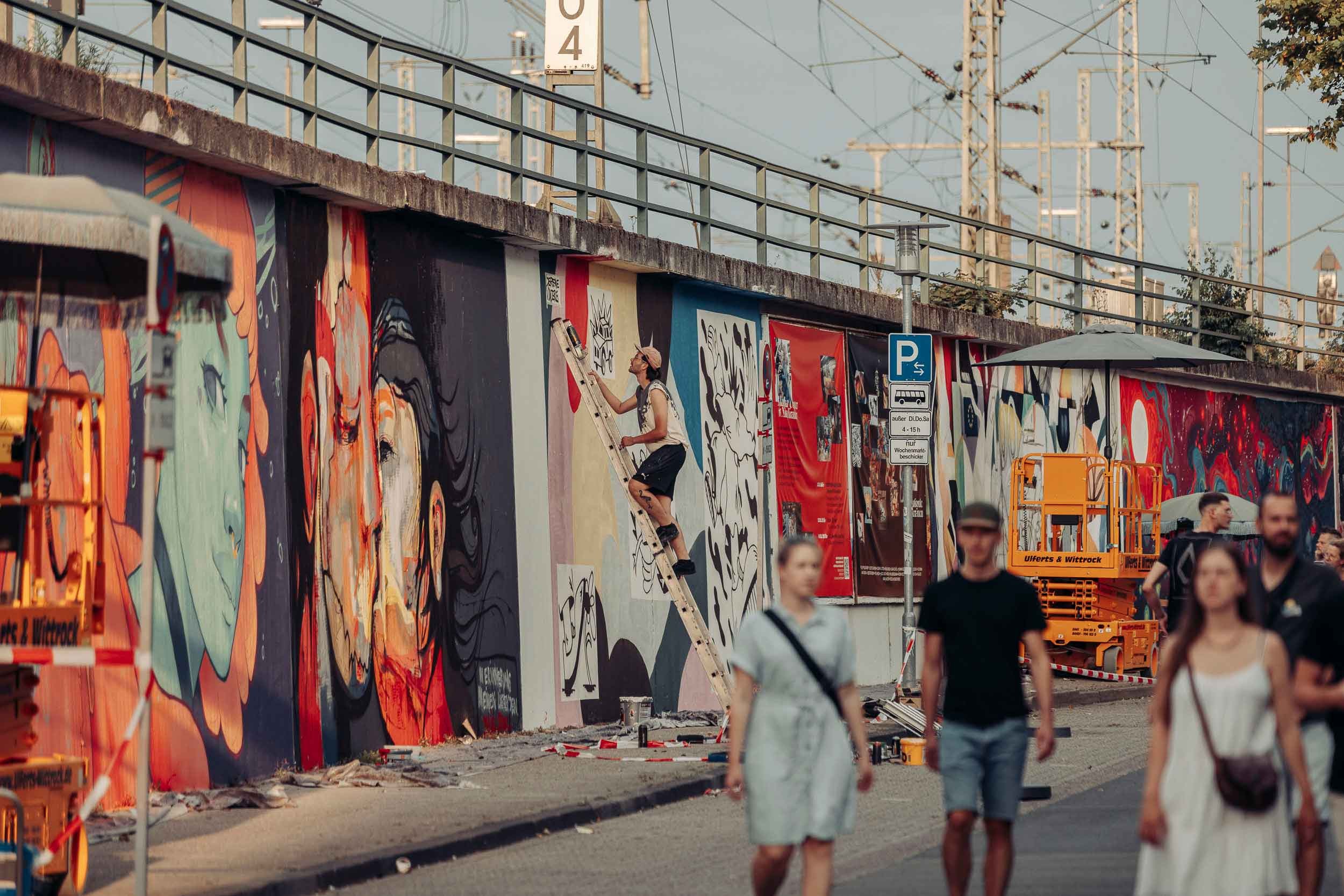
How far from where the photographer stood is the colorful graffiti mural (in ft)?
113

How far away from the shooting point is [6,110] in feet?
39.0

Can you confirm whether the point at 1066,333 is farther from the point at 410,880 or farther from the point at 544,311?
the point at 410,880

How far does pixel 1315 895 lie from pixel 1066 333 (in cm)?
2514

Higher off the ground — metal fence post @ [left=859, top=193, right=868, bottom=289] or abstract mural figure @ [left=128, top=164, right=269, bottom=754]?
metal fence post @ [left=859, top=193, right=868, bottom=289]

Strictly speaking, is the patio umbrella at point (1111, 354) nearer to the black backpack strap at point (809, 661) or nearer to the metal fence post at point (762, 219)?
the metal fence post at point (762, 219)

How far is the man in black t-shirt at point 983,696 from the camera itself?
905cm

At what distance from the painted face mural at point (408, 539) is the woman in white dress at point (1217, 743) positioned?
9833mm

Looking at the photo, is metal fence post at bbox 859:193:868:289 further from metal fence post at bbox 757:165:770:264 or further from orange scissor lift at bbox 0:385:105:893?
orange scissor lift at bbox 0:385:105:893

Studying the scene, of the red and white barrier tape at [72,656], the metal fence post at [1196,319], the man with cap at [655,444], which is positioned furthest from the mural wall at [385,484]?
Answer: the metal fence post at [1196,319]

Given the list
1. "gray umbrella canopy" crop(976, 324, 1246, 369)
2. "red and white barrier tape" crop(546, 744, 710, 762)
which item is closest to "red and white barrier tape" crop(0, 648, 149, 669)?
"red and white barrier tape" crop(546, 744, 710, 762)

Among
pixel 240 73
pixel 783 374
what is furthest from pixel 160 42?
pixel 783 374

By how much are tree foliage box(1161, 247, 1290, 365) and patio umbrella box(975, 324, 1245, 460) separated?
5.48 m

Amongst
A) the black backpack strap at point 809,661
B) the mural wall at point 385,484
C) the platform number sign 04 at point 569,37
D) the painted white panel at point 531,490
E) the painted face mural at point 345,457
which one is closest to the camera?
the black backpack strap at point 809,661

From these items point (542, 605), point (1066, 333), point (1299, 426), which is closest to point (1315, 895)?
point (542, 605)
